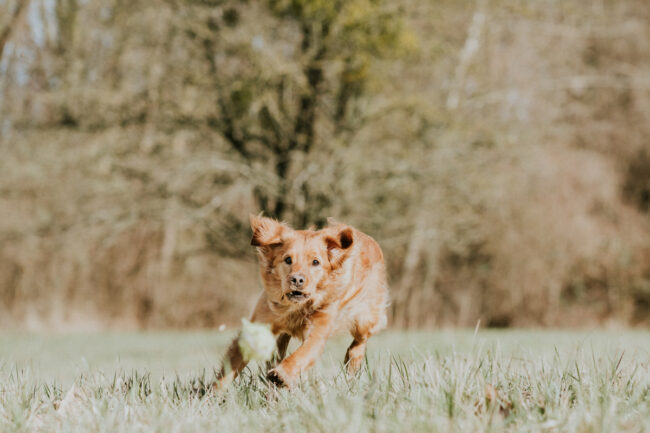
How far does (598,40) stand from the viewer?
1933 centimetres

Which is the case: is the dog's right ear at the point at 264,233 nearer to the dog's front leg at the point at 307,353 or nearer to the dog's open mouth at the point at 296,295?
the dog's open mouth at the point at 296,295

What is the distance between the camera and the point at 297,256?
3502 millimetres

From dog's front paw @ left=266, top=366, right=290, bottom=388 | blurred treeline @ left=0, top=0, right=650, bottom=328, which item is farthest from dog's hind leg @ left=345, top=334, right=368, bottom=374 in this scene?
blurred treeline @ left=0, top=0, right=650, bottom=328

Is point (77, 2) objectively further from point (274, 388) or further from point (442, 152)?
point (274, 388)

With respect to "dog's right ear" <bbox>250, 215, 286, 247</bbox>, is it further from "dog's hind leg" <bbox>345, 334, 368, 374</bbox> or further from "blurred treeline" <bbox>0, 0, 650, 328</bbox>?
"blurred treeline" <bbox>0, 0, 650, 328</bbox>

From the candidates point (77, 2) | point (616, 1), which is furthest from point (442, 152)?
point (616, 1)

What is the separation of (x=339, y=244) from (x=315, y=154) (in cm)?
595

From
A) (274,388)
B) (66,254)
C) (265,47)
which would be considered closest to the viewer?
(274,388)

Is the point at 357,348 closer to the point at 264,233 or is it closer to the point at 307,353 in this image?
the point at 307,353

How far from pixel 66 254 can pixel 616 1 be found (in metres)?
16.3

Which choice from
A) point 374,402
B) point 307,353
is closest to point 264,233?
point 307,353

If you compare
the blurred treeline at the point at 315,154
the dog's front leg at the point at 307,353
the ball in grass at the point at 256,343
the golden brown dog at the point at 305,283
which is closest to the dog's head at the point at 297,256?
the golden brown dog at the point at 305,283

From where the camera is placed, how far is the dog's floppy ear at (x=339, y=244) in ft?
11.7

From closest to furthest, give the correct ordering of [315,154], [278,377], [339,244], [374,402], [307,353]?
[374,402] < [278,377] < [307,353] < [339,244] < [315,154]
